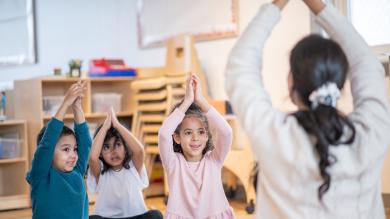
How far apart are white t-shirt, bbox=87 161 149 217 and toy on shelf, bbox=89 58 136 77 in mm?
2211

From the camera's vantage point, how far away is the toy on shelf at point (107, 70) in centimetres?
468

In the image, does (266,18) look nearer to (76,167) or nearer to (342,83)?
(342,83)

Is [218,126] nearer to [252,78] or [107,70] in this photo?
[252,78]

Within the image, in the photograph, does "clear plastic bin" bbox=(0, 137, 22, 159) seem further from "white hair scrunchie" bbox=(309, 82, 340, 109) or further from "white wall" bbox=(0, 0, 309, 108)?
"white hair scrunchie" bbox=(309, 82, 340, 109)

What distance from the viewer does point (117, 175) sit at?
8.33ft

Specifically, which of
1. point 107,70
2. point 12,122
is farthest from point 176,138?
point 107,70

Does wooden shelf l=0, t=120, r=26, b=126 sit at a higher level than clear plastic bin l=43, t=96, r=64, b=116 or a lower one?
lower

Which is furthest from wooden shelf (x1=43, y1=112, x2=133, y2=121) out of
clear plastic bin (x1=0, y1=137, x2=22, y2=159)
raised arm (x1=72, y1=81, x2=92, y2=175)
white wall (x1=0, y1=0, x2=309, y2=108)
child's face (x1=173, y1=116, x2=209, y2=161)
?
child's face (x1=173, y1=116, x2=209, y2=161)

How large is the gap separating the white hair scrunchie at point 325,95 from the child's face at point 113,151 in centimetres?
138

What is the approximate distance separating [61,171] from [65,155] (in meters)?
0.06

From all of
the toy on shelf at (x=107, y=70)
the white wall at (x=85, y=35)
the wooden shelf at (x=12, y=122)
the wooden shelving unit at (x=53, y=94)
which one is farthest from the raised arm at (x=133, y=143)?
the white wall at (x=85, y=35)

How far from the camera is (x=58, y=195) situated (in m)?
2.18

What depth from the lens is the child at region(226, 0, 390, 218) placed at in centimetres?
123

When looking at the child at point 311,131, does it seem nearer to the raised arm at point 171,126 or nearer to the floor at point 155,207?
the raised arm at point 171,126
